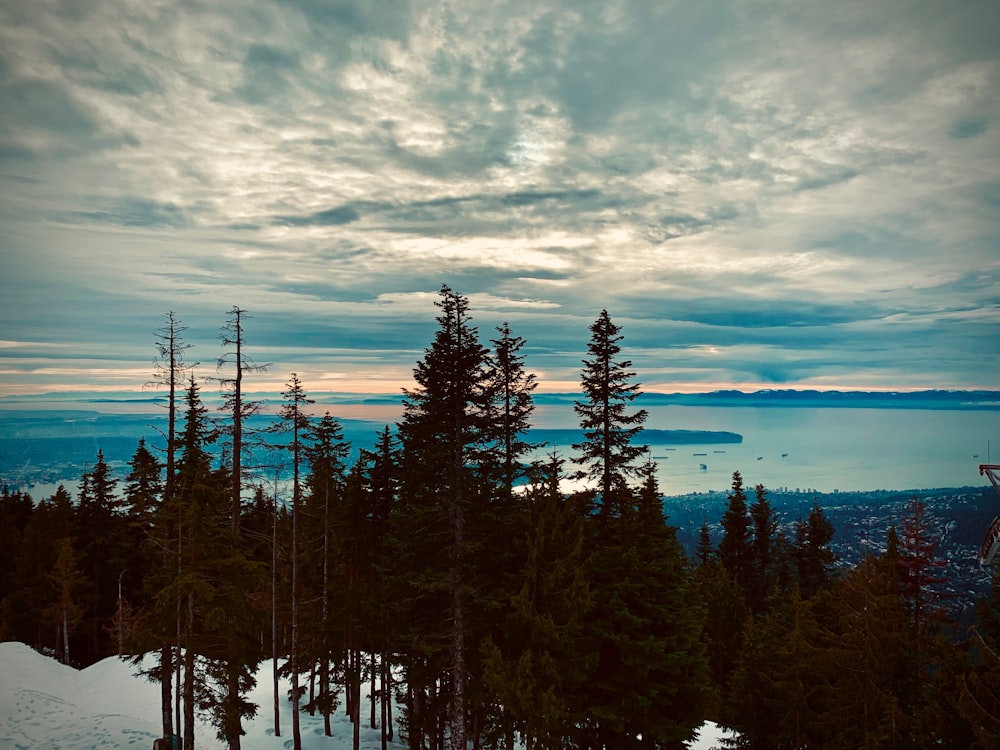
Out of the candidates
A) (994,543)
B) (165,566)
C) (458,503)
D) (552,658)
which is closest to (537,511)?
(458,503)

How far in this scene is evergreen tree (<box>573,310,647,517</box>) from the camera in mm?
23266

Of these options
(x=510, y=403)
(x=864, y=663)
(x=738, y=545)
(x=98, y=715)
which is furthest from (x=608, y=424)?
(x=738, y=545)

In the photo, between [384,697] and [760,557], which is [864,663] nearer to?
[384,697]

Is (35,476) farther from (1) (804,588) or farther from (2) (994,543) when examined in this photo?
(2) (994,543)

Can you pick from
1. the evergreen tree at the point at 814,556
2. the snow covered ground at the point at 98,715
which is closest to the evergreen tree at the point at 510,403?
the snow covered ground at the point at 98,715

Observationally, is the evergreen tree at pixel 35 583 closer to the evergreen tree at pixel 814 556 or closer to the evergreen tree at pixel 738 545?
the evergreen tree at pixel 738 545

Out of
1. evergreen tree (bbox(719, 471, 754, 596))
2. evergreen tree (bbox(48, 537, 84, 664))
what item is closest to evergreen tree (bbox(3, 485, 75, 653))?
evergreen tree (bbox(48, 537, 84, 664))

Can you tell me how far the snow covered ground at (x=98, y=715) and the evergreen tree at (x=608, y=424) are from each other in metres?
17.7

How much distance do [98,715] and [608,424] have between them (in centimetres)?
2455

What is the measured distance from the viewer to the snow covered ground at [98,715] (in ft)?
70.4

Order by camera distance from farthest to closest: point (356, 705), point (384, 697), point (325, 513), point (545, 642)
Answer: point (325, 513), point (384, 697), point (356, 705), point (545, 642)

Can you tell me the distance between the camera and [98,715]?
24.4m

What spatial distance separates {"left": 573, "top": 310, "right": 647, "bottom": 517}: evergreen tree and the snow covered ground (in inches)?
696

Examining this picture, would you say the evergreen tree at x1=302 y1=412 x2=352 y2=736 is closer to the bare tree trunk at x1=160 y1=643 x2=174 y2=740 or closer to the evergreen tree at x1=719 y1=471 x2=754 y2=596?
the bare tree trunk at x1=160 y1=643 x2=174 y2=740
